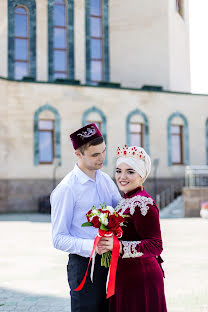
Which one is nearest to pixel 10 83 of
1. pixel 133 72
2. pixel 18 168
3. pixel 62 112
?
pixel 62 112

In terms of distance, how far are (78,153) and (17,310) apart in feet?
11.0

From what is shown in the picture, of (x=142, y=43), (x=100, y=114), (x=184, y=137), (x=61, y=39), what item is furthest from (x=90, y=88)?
(x=142, y=43)

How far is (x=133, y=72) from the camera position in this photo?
31.7m

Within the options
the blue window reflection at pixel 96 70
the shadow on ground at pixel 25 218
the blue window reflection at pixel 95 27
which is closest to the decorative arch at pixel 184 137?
the blue window reflection at pixel 96 70

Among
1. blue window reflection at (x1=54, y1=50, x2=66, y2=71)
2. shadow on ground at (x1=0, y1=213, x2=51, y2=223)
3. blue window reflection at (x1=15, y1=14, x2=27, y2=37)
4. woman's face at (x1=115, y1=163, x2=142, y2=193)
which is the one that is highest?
blue window reflection at (x1=15, y1=14, x2=27, y2=37)

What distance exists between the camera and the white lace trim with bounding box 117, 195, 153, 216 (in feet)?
10.1

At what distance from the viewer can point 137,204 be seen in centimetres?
310

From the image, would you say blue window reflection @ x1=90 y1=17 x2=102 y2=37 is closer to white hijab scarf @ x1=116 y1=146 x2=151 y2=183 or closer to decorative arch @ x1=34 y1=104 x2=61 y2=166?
decorative arch @ x1=34 y1=104 x2=61 y2=166

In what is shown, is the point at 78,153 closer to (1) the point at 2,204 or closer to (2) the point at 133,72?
(1) the point at 2,204

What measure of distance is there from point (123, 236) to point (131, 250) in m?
0.15

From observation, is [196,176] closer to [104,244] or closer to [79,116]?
[79,116]

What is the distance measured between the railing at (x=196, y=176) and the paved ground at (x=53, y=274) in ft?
25.5

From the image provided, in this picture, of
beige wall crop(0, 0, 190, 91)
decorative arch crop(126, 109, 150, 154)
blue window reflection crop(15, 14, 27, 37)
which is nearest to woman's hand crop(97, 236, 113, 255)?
decorative arch crop(126, 109, 150, 154)

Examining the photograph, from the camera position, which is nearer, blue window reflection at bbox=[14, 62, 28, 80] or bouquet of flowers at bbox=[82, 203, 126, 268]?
bouquet of flowers at bbox=[82, 203, 126, 268]
